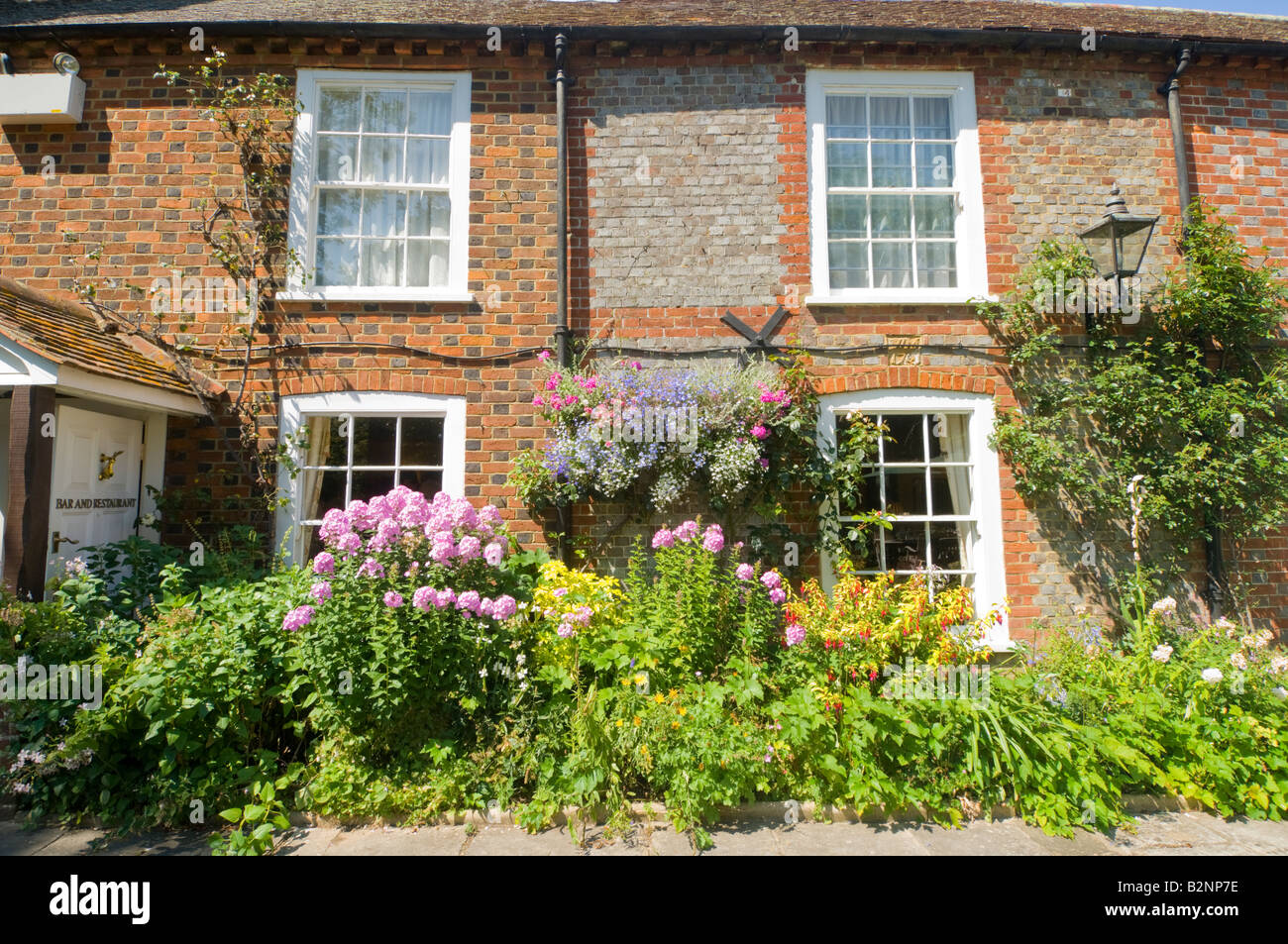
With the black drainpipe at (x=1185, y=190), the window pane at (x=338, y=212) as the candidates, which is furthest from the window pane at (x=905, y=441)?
the window pane at (x=338, y=212)

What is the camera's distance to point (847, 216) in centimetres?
639

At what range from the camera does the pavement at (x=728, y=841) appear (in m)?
3.62

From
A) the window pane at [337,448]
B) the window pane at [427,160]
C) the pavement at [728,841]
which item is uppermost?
the window pane at [427,160]

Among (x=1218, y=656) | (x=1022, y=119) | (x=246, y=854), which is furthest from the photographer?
(x=1022, y=119)

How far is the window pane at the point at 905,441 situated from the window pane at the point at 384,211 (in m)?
4.89

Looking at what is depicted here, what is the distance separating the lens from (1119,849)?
3658mm

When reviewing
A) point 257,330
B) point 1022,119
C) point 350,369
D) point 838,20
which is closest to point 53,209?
point 257,330

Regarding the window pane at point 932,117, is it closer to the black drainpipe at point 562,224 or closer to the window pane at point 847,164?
the window pane at point 847,164

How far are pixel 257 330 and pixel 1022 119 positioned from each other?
733cm

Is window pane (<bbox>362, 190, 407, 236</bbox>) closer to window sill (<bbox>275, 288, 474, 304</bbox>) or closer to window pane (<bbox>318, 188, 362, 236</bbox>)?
window pane (<bbox>318, 188, 362, 236</bbox>)

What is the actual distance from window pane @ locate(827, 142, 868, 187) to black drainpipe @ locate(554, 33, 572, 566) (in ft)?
8.24

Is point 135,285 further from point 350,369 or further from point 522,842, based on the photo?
point 522,842

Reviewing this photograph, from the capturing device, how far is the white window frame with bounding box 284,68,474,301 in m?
6.00

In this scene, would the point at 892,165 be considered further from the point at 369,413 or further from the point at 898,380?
the point at 369,413
